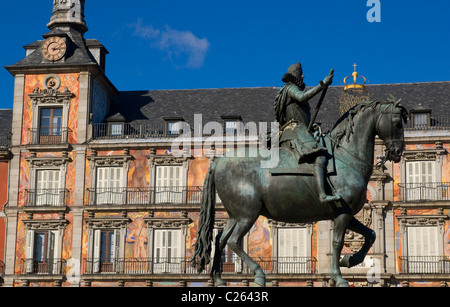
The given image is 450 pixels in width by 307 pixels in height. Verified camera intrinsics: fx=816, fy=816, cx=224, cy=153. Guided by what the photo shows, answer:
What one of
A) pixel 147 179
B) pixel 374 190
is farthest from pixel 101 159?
pixel 374 190

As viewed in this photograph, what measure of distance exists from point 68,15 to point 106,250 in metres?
14.1

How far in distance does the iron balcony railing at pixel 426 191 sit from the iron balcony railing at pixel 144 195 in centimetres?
1025

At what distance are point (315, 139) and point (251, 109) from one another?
108ft

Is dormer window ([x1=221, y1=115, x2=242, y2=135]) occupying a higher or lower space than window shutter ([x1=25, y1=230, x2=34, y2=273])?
higher

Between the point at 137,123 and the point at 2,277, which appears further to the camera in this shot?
the point at 137,123

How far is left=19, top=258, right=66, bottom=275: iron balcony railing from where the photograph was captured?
132 ft

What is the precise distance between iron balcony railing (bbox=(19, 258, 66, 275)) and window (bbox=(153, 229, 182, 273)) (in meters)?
4.61

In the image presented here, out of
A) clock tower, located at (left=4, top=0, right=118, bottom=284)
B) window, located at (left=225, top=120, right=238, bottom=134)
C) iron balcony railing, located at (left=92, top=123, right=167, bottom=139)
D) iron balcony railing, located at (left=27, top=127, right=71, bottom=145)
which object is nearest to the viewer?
clock tower, located at (left=4, top=0, right=118, bottom=284)

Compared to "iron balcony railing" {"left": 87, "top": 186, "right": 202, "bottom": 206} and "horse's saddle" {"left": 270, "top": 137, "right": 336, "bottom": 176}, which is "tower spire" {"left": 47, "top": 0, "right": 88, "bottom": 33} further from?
"horse's saddle" {"left": 270, "top": 137, "right": 336, "bottom": 176}

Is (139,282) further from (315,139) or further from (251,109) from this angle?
(315,139)

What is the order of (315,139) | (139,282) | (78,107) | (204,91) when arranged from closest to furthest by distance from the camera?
(315,139) → (139,282) → (78,107) → (204,91)

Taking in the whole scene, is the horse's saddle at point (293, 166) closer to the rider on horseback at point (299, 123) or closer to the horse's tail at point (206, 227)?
the rider on horseback at point (299, 123)

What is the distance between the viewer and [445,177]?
39.6m

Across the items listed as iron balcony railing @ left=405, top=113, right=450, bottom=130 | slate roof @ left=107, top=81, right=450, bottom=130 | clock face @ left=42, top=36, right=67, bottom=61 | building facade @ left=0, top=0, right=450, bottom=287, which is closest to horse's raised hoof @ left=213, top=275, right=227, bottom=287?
building facade @ left=0, top=0, right=450, bottom=287
